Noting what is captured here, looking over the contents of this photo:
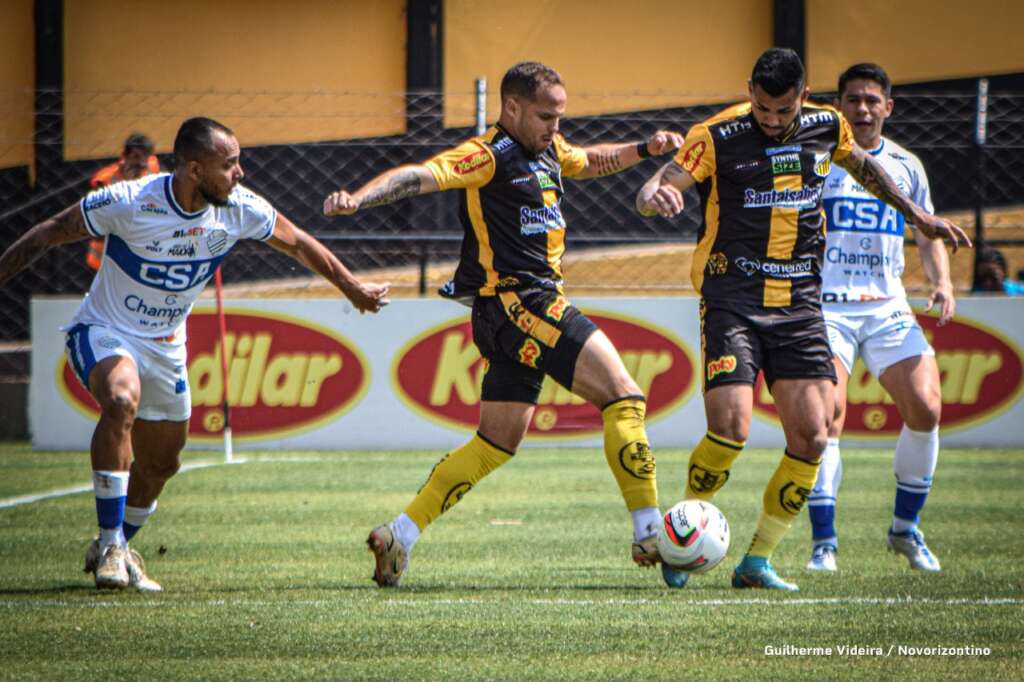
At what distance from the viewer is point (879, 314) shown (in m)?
7.62

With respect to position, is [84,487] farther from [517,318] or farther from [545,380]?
[517,318]

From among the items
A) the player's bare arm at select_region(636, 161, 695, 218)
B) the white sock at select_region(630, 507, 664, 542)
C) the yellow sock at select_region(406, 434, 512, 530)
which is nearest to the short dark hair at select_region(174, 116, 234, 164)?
the yellow sock at select_region(406, 434, 512, 530)

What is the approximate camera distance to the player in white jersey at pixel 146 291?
6441mm

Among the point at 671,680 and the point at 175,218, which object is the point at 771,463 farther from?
the point at 671,680

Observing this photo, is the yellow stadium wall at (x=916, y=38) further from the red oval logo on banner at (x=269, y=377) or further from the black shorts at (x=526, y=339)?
the black shorts at (x=526, y=339)

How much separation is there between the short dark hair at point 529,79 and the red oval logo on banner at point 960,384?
6871 mm

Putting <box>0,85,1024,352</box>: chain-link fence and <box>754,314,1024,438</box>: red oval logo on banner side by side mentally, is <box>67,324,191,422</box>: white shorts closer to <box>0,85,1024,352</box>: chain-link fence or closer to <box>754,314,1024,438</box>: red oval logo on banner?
<box>0,85,1024,352</box>: chain-link fence

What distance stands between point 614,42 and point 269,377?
276 inches

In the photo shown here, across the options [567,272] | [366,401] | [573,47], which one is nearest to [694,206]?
[567,272]

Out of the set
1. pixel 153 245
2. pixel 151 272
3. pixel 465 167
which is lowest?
pixel 151 272

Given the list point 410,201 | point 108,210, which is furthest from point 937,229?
point 410,201

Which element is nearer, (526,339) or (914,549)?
(526,339)

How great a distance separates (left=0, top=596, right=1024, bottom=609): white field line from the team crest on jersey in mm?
1849

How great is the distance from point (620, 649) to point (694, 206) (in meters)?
10.7
